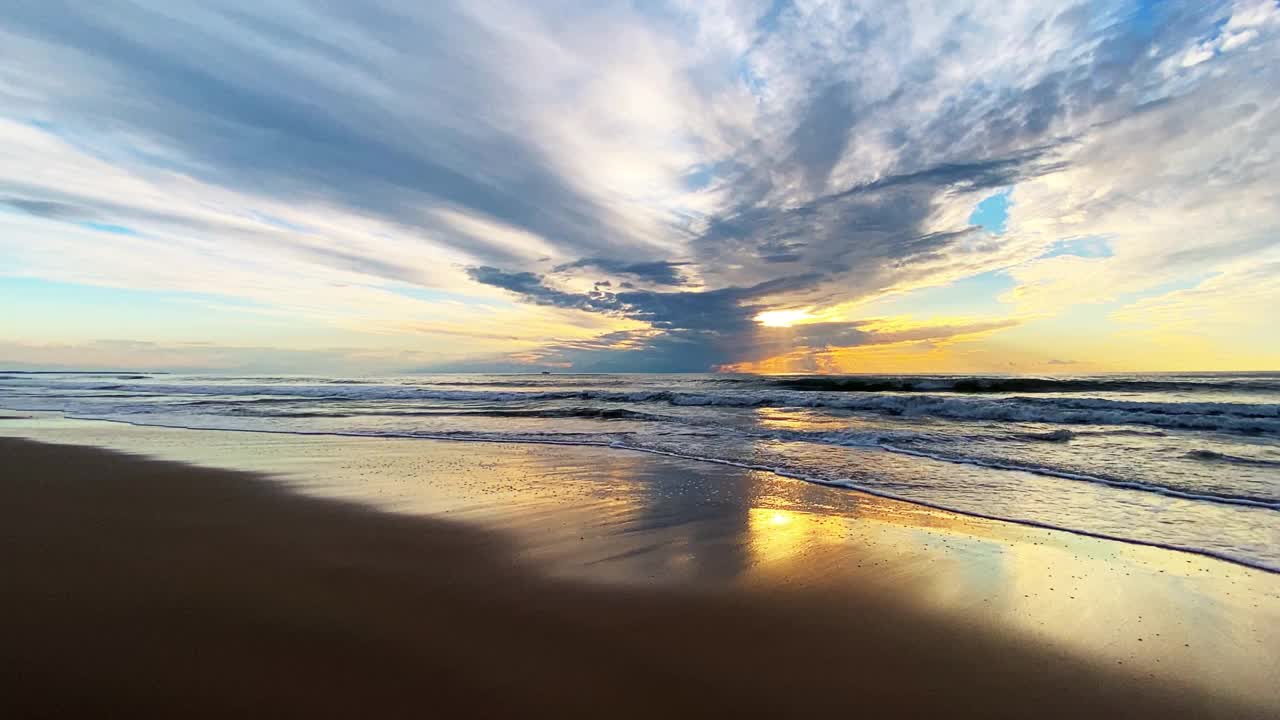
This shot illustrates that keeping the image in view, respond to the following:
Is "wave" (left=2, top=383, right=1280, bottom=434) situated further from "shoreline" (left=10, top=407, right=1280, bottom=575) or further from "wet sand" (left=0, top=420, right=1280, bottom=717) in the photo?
"wet sand" (left=0, top=420, right=1280, bottom=717)

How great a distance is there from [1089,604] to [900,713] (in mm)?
2479

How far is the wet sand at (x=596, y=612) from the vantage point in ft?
9.43

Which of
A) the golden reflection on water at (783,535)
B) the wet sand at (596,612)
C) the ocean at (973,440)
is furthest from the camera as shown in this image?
the ocean at (973,440)

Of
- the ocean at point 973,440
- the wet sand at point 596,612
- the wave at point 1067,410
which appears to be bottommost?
the wet sand at point 596,612

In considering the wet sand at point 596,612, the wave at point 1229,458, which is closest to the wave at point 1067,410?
the wave at point 1229,458

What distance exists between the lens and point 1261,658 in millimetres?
3400

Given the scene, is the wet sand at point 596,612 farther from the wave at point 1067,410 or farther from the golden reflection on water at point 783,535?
the wave at point 1067,410

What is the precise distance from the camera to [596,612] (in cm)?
385

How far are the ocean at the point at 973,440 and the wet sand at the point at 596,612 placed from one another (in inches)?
60.2

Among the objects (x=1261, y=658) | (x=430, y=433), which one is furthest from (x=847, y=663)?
(x=430, y=433)

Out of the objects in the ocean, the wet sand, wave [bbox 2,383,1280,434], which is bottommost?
the wet sand

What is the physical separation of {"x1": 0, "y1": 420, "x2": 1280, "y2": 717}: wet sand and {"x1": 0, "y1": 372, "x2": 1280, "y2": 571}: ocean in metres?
1.53

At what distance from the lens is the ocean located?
6824mm

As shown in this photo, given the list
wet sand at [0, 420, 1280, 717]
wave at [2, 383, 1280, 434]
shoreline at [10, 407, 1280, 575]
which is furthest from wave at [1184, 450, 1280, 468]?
wet sand at [0, 420, 1280, 717]
